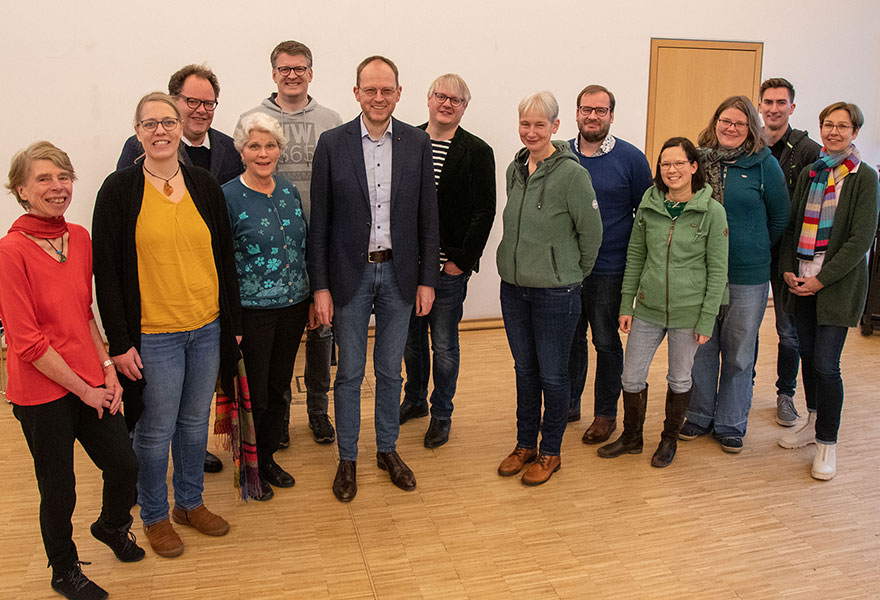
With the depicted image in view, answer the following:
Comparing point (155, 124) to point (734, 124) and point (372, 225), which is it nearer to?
point (372, 225)

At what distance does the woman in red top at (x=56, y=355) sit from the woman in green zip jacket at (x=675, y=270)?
2183mm

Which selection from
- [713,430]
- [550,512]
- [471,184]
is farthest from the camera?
[713,430]

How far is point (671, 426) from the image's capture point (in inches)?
135

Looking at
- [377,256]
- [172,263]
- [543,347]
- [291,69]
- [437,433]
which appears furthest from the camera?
[437,433]

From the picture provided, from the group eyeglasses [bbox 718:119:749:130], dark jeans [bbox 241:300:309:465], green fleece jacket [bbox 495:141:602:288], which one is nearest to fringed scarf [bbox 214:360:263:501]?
dark jeans [bbox 241:300:309:465]

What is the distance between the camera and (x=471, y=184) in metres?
3.34

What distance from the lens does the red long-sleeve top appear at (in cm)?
210

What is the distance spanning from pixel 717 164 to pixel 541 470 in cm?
161

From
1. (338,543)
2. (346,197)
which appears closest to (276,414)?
(338,543)

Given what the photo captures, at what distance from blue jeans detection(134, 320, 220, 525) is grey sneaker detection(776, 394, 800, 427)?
9.78ft

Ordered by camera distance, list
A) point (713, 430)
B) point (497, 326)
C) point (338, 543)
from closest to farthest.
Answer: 1. point (338, 543)
2. point (713, 430)
3. point (497, 326)

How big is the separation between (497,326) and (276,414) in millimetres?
3038

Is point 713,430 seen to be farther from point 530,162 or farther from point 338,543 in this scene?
point 338,543

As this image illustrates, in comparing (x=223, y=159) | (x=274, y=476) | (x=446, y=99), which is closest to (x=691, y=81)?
(x=446, y=99)
